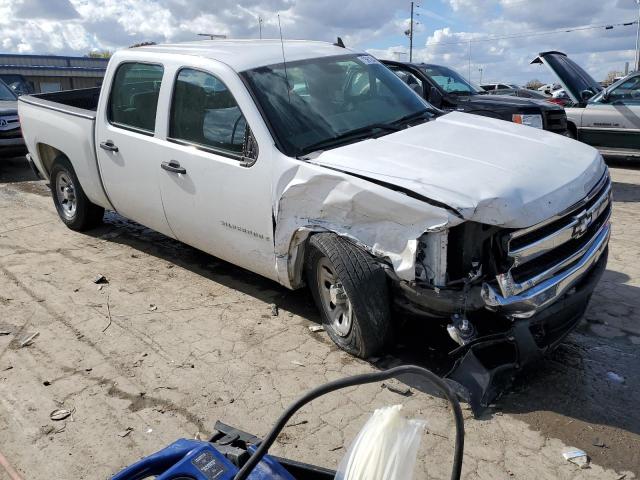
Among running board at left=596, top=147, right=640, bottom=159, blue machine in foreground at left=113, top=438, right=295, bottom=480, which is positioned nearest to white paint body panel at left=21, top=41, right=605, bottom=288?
blue machine in foreground at left=113, top=438, right=295, bottom=480

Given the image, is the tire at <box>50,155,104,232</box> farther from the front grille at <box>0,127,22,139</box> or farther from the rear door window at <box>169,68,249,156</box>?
the front grille at <box>0,127,22,139</box>

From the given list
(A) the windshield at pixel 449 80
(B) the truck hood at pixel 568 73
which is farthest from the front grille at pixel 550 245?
(B) the truck hood at pixel 568 73

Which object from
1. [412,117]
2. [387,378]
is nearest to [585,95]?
[412,117]

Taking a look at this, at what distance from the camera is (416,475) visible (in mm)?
2924

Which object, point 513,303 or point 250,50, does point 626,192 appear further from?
point 513,303

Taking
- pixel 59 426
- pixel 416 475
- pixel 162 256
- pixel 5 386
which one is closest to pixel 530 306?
pixel 416 475

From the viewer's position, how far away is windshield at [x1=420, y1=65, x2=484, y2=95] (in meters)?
9.52

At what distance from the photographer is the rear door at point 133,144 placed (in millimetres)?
5078

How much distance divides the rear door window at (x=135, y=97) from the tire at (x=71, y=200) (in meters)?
1.17

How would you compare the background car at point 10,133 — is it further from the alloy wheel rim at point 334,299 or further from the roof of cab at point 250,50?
the alloy wheel rim at point 334,299

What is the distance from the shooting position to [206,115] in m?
4.63

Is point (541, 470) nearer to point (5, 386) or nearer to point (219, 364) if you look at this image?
point (219, 364)

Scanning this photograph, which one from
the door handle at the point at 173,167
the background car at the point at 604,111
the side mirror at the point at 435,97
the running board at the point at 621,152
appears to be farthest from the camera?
the running board at the point at 621,152

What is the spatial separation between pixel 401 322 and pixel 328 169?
1061 mm
